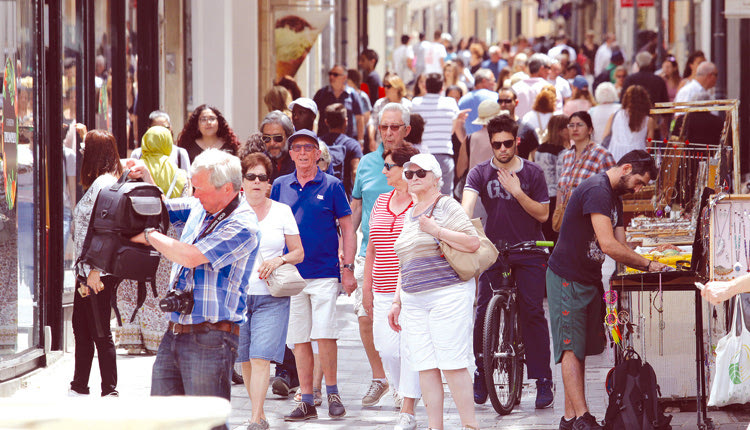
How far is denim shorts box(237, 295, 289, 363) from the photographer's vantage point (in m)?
7.92

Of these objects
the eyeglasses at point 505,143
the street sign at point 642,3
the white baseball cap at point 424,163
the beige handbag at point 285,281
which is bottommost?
the beige handbag at point 285,281

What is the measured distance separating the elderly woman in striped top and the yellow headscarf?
2941 mm

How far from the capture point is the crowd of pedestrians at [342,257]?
6234 mm

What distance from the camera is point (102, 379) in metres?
8.59

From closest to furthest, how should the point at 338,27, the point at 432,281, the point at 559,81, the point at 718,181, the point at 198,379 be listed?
the point at 198,379
the point at 432,281
the point at 718,181
the point at 559,81
the point at 338,27

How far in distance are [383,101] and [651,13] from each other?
25063mm

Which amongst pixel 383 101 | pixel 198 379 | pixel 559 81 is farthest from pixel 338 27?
pixel 198 379

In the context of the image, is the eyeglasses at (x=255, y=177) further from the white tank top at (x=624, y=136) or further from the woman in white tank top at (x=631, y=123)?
the white tank top at (x=624, y=136)

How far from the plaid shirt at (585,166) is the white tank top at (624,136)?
371 cm

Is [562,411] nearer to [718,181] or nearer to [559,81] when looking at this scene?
[718,181]

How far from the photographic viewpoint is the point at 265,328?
7992 mm

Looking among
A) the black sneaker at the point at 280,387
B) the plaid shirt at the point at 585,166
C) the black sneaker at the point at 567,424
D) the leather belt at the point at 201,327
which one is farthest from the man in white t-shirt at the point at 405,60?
the leather belt at the point at 201,327

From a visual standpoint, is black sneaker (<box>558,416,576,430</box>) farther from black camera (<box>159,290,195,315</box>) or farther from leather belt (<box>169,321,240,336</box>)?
black camera (<box>159,290,195,315</box>)

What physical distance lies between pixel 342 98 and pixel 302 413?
9918 millimetres
